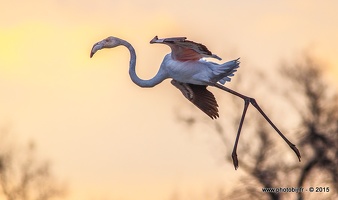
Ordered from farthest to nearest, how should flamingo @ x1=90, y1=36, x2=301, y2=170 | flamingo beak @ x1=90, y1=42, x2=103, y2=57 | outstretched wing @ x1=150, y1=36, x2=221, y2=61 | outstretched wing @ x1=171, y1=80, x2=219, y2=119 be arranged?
outstretched wing @ x1=171, y1=80, x2=219, y2=119 < flamingo beak @ x1=90, y1=42, x2=103, y2=57 < flamingo @ x1=90, y1=36, x2=301, y2=170 < outstretched wing @ x1=150, y1=36, x2=221, y2=61

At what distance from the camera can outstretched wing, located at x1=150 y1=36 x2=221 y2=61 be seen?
133 feet

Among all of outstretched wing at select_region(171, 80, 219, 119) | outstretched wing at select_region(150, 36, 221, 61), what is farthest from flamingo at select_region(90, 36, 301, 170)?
outstretched wing at select_region(171, 80, 219, 119)

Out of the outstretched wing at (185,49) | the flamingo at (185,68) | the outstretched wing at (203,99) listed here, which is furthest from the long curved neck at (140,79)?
the outstretched wing at (203,99)

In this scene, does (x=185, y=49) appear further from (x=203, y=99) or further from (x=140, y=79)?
(x=203, y=99)

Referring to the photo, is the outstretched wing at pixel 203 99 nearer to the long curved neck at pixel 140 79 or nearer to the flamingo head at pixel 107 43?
the long curved neck at pixel 140 79

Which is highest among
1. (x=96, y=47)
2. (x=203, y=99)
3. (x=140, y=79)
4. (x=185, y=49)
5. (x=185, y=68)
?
(x=96, y=47)

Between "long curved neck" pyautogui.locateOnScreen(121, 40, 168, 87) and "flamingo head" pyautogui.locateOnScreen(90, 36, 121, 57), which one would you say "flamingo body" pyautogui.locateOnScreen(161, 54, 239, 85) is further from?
"flamingo head" pyautogui.locateOnScreen(90, 36, 121, 57)

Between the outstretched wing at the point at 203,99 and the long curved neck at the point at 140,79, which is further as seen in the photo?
the outstretched wing at the point at 203,99

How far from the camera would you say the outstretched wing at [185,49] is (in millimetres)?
40656

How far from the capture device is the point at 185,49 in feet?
137

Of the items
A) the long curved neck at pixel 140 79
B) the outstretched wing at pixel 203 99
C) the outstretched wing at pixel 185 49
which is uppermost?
the outstretched wing at pixel 185 49

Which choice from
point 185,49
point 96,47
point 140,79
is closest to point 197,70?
point 185,49

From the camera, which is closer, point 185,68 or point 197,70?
point 185,68

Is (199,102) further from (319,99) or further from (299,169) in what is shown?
(319,99)
